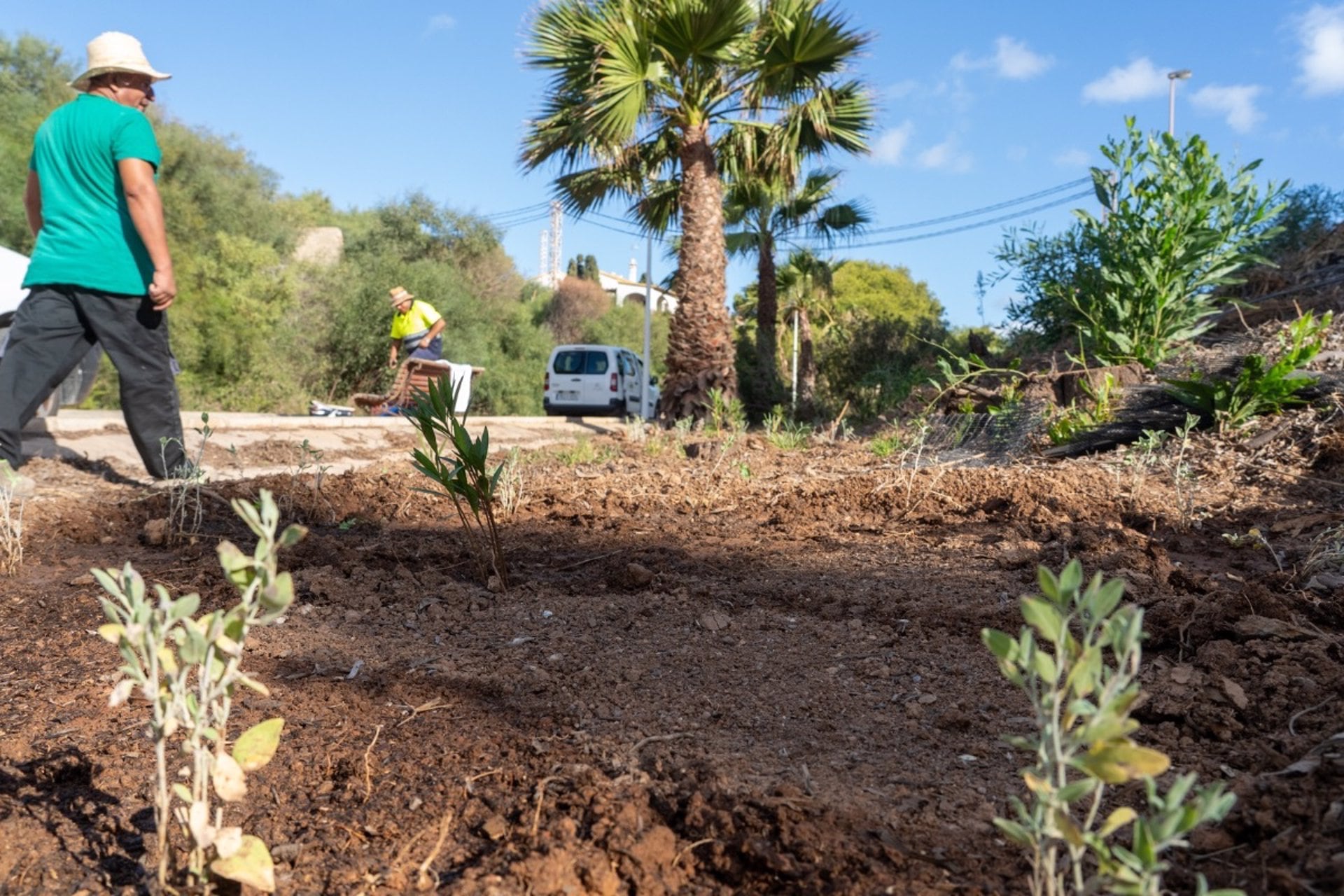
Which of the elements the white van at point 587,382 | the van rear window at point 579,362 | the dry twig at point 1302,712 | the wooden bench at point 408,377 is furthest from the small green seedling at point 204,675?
the van rear window at point 579,362

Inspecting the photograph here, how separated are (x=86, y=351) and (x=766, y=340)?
14.4 m

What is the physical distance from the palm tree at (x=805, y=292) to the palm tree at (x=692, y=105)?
11941 mm

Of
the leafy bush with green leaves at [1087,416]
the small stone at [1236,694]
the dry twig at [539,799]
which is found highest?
the leafy bush with green leaves at [1087,416]

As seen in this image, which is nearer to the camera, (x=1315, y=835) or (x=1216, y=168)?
(x=1315, y=835)

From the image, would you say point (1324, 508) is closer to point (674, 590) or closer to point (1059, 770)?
point (674, 590)

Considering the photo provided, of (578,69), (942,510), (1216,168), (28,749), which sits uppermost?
(578,69)

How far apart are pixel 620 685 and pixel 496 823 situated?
1.90ft

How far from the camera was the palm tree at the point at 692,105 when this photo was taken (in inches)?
409

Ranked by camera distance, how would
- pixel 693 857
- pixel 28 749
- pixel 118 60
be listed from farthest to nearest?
pixel 118 60 → pixel 28 749 → pixel 693 857

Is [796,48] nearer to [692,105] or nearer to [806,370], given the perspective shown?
[692,105]

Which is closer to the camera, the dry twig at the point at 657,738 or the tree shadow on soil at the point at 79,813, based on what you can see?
the tree shadow on soil at the point at 79,813

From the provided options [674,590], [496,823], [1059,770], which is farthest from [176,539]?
[1059,770]

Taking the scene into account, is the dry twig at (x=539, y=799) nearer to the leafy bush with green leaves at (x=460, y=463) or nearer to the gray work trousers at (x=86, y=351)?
the leafy bush with green leaves at (x=460, y=463)

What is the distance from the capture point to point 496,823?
1352 millimetres
